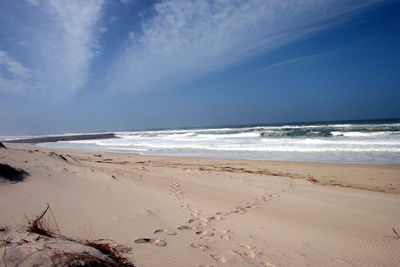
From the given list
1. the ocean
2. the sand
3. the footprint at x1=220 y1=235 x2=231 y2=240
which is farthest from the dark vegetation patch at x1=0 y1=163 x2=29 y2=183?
the ocean

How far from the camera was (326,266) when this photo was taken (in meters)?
2.83

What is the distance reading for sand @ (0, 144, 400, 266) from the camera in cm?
297

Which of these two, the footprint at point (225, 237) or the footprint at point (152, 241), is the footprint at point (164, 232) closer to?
the footprint at point (152, 241)

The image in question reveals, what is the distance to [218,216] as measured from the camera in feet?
14.4

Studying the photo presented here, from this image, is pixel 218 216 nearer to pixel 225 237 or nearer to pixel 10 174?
pixel 225 237

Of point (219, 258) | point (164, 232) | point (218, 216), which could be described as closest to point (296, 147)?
point (218, 216)

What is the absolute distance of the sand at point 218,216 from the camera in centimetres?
297

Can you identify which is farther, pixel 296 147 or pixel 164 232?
pixel 296 147

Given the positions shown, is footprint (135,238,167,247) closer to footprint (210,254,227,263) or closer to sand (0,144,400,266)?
sand (0,144,400,266)

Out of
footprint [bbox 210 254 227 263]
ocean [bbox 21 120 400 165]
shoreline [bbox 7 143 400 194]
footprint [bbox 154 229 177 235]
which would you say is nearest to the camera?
footprint [bbox 210 254 227 263]

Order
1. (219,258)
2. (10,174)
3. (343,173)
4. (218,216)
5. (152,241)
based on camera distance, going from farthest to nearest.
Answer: (343,173) < (10,174) < (218,216) < (152,241) < (219,258)

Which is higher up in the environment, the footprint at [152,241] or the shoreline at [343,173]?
the footprint at [152,241]

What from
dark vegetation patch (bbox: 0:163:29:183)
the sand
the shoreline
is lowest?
the shoreline

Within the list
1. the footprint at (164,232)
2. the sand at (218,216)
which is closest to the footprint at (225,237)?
the sand at (218,216)
